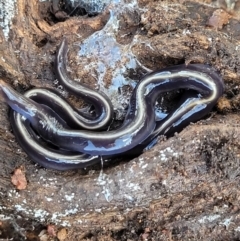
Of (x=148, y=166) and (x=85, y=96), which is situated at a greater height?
(x=85, y=96)

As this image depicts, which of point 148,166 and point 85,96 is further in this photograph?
point 85,96

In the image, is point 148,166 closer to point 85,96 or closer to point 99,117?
point 99,117

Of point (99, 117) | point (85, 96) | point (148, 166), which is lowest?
point (148, 166)

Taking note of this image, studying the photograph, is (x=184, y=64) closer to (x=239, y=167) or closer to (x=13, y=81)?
(x=239, y=167)

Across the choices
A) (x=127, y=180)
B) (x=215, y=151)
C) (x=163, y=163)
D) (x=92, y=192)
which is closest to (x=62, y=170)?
(x=92, y=192)

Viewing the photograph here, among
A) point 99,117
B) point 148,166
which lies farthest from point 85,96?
point 148,166

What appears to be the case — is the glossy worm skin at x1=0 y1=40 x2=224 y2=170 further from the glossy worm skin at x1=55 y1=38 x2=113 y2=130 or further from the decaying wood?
the decaying wood

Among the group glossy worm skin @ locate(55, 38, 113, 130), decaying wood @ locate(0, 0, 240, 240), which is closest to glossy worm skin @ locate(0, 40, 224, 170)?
glossy worm skin @ locate(55, 38, 113, 130)
